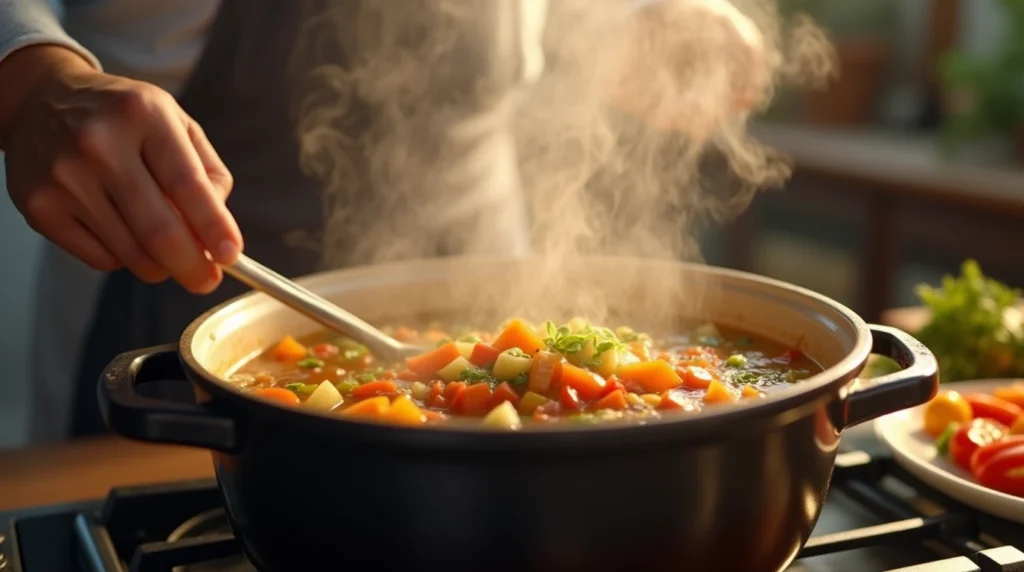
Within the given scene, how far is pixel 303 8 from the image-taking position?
192 centimetres

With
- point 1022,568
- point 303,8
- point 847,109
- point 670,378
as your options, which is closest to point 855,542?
point 1022,568

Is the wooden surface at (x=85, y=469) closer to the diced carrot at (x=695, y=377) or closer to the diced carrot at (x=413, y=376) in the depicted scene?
the diced carrot at (x=413, y=376)

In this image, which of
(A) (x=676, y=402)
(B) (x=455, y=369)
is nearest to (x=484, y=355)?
(B) (x=455, y=369)

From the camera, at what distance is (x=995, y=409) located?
149cm

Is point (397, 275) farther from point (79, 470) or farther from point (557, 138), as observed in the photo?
point (557, 138)

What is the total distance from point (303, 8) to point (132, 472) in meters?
0.94

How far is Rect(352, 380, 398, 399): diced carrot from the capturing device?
1.27 metres

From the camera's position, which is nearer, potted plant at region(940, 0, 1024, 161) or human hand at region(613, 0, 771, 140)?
human hand at region(613, 0, 771, 140)

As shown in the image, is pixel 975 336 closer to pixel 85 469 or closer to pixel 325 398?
pixel 325 398

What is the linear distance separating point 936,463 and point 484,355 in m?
0.65

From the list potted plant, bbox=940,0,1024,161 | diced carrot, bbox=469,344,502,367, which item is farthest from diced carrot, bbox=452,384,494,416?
potted plant, bbox=940,0,1024,161

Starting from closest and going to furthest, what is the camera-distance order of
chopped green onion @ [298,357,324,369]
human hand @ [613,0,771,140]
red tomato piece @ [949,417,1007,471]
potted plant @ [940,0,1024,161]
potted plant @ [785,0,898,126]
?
red tomato piece @ [949,417,1007,471], chopped green onion @ [298,357,324,369], human hand @ [613,0,771,140], potted plant @ [940,0,1024,161], potted plant @ [785,0,898,126]

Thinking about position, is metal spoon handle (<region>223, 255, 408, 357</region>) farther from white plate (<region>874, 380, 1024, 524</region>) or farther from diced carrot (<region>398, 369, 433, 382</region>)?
white plate (<region>874, 380, 1024, 524</region>)

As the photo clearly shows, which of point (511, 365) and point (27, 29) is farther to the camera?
point (27, 29)
